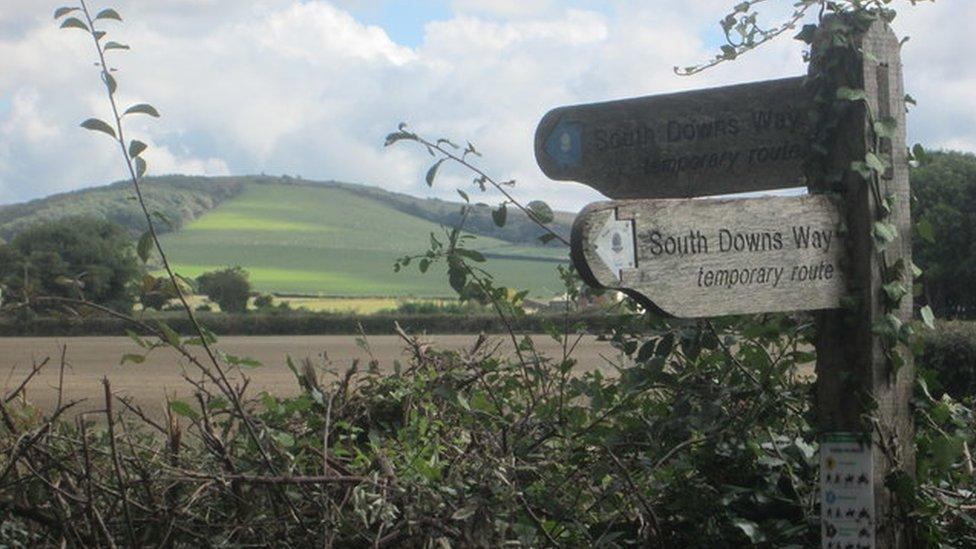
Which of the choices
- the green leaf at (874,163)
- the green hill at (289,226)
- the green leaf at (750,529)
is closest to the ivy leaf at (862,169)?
the green leaf at (874,163)

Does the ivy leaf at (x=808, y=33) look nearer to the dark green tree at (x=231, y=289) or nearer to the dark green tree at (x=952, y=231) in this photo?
the dark green tree at (x=231, y=289)

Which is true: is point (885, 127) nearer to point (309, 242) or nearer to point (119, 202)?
point (119, 202)

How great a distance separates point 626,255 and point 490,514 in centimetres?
68

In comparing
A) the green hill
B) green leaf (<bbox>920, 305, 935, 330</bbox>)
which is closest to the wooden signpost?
green leaf (<bbox>920, 305, 935, 330</bbox>)

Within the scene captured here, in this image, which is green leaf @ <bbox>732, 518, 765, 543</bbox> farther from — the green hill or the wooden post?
the green hill

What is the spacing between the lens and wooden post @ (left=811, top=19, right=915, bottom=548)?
3869 mm

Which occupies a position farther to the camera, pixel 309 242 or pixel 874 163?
pixel 309 242

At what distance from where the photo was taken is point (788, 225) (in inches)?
148

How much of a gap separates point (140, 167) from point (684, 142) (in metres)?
1.52

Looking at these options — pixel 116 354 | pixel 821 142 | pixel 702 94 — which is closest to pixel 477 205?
pixel 702 94

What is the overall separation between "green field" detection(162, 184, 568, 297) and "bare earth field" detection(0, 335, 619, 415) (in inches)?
1121

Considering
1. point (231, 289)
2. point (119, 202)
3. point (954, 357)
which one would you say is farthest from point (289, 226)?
point (954, 357)

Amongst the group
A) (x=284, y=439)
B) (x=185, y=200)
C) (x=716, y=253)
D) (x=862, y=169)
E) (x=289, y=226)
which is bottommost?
(x=284, y=439)

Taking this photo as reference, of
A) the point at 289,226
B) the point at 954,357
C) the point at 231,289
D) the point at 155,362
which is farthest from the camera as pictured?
the point at 289,226
